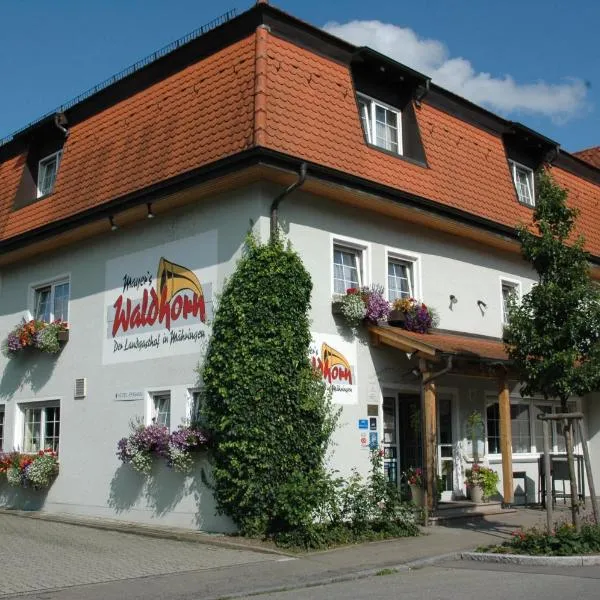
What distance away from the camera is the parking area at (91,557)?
9.53 metres

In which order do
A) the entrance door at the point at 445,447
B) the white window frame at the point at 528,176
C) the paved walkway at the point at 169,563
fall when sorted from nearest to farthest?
the paved walkway at the point at 169,563
the entrance door at the point at 445,447
the white window frame at the point at 528,176

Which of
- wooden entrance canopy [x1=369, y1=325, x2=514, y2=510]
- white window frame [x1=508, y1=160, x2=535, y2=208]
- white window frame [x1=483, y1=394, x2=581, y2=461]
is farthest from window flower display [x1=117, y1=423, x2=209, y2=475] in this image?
white window frame [x1=508, y1=160, x2=535, y2=208]

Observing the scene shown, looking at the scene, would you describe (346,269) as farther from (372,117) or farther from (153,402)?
(153,402)

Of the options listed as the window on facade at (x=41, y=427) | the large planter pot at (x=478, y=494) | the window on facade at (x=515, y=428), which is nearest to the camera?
the large planter pot at (x=478, y=494)

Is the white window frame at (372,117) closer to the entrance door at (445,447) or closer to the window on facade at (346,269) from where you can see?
the window on facade at (346,269)

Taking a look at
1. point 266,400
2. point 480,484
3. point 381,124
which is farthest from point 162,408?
point 381,124

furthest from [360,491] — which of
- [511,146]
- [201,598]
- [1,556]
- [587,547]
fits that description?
[511,146]

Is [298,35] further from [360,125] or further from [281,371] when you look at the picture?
[281,371]

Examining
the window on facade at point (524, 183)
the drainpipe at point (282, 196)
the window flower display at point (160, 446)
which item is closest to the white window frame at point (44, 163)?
the window flower display at point (160, 446)

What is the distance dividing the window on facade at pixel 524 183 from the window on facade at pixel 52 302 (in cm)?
1015

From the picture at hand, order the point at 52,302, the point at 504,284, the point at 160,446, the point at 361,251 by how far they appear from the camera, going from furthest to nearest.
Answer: the point at 504,284, the point at 52,302, the point at 361,251, the point at 160,446

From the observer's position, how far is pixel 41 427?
17016 mm

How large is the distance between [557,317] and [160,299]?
21.7ft

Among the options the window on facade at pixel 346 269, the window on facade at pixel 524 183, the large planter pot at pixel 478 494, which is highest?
the window on facade at pixel 524 183
